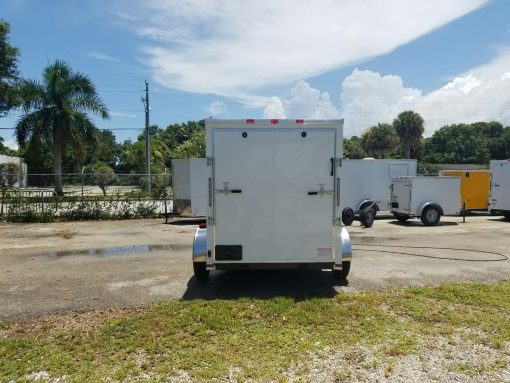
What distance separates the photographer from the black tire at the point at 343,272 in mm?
→ 6775

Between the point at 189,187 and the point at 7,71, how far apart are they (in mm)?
13659

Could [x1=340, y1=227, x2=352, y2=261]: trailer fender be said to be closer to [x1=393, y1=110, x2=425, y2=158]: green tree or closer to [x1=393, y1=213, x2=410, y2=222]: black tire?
[x1=393, y1=213, x2=410, y2=222]: black tire

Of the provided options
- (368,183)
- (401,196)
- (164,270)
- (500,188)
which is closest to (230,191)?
(164,270)

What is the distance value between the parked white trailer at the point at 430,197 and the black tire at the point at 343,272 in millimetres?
9452

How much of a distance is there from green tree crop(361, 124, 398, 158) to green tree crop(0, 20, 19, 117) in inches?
1800

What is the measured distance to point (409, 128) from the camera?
5819 cm

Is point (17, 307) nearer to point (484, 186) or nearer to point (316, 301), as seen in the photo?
point (316, 301)

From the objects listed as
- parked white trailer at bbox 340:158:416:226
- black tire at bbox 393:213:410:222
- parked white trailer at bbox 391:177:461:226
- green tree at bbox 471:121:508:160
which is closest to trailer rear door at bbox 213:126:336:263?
parked white trailer at bbox 391:177:461:226

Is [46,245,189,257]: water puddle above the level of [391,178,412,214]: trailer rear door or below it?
below

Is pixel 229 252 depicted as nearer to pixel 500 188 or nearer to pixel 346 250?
pixel 346 250

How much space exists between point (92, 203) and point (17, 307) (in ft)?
38.7

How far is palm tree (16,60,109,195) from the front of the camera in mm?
27203

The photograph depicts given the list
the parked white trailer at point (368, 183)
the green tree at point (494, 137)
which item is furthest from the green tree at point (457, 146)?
the parked white trailer at point (368, 183)

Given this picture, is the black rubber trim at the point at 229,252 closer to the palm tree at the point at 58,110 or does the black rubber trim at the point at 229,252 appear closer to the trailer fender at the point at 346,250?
the trailer fender at the point at 346,250
